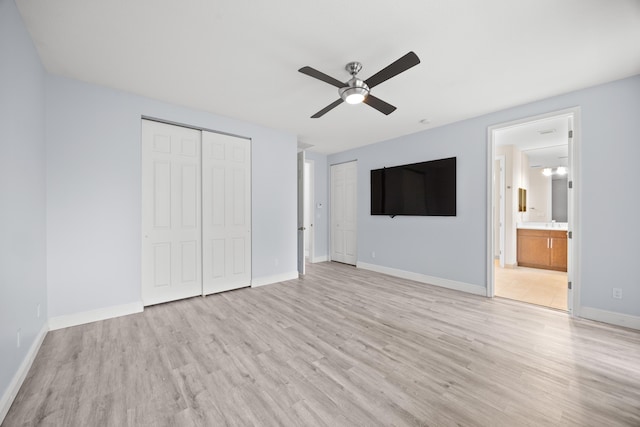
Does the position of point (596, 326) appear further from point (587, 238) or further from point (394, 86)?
point (394, 86)

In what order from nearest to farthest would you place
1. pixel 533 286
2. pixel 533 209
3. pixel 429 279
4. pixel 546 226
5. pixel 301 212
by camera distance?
pixel 533 286
pixel 429 279
pixel 301 212
pixel 546 226
pixel 533 209

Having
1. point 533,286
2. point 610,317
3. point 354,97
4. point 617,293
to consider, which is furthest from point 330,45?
point 533,286

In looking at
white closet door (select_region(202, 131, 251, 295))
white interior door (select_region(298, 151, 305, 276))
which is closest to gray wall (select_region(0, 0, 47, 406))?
white closet door (select_region(202, 131, 251, 295))

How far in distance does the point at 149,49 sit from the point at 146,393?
2856mm

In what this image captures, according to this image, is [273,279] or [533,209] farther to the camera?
[533,209]

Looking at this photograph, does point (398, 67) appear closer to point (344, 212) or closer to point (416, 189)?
point (416, 189)

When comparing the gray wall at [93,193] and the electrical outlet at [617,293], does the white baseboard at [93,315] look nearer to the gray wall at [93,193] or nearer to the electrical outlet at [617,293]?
the gray wall at [93,193]

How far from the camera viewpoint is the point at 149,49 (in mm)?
2273

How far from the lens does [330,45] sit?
219 centimetres

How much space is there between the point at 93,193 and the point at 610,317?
6118mm

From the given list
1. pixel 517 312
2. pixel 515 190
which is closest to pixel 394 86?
pixel 517 312

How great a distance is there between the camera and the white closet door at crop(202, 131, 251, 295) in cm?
374

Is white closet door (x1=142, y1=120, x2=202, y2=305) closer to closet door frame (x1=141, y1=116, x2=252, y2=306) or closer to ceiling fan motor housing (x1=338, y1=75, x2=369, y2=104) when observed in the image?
closet door frame (x1=141, y1=116, x2=252, y2=306)

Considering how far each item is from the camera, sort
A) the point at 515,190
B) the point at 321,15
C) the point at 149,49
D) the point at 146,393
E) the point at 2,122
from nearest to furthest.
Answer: the point at 2,122 → the point at 146,393 → the point at 321,15 → the point at 149,49 → the point at 515,190
